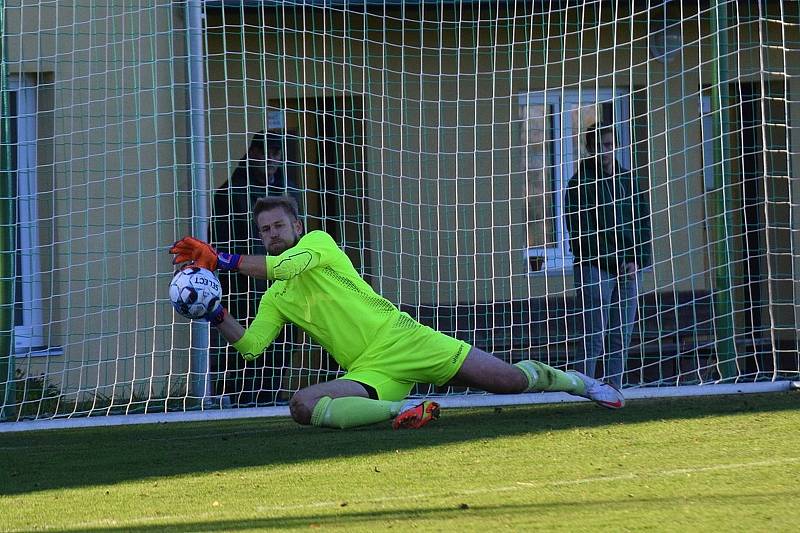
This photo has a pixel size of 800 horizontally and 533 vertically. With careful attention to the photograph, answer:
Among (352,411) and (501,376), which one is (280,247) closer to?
(352,411)

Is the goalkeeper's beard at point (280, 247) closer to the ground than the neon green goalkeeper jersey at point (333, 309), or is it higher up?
higher up

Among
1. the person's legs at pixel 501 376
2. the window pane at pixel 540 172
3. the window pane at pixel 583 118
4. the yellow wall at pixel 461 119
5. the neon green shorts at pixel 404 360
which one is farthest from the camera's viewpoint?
the window pane at pixel 540 172

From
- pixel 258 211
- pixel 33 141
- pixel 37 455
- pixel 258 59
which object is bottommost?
pixel 37 455

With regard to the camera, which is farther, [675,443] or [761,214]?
[761,214]

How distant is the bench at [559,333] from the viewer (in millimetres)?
9914

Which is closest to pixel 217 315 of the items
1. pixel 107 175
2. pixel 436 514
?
pixel 436 514

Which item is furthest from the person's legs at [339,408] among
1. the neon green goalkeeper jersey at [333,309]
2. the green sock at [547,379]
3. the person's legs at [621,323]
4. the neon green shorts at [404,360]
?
the person's legs at [621,323]

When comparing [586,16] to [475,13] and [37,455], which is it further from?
[37,455]

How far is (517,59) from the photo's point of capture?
36.2 ft

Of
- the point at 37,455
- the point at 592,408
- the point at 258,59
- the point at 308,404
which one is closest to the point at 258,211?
the point at 308,404

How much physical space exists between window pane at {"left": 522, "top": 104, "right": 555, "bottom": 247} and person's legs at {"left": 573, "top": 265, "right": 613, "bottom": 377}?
3.34 ft

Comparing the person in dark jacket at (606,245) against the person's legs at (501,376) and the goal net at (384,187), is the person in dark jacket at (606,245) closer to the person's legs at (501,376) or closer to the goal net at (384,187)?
the goal net at (384,187)

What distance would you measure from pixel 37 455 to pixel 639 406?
341 cm

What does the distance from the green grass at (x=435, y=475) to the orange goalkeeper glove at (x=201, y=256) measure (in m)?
0.89
